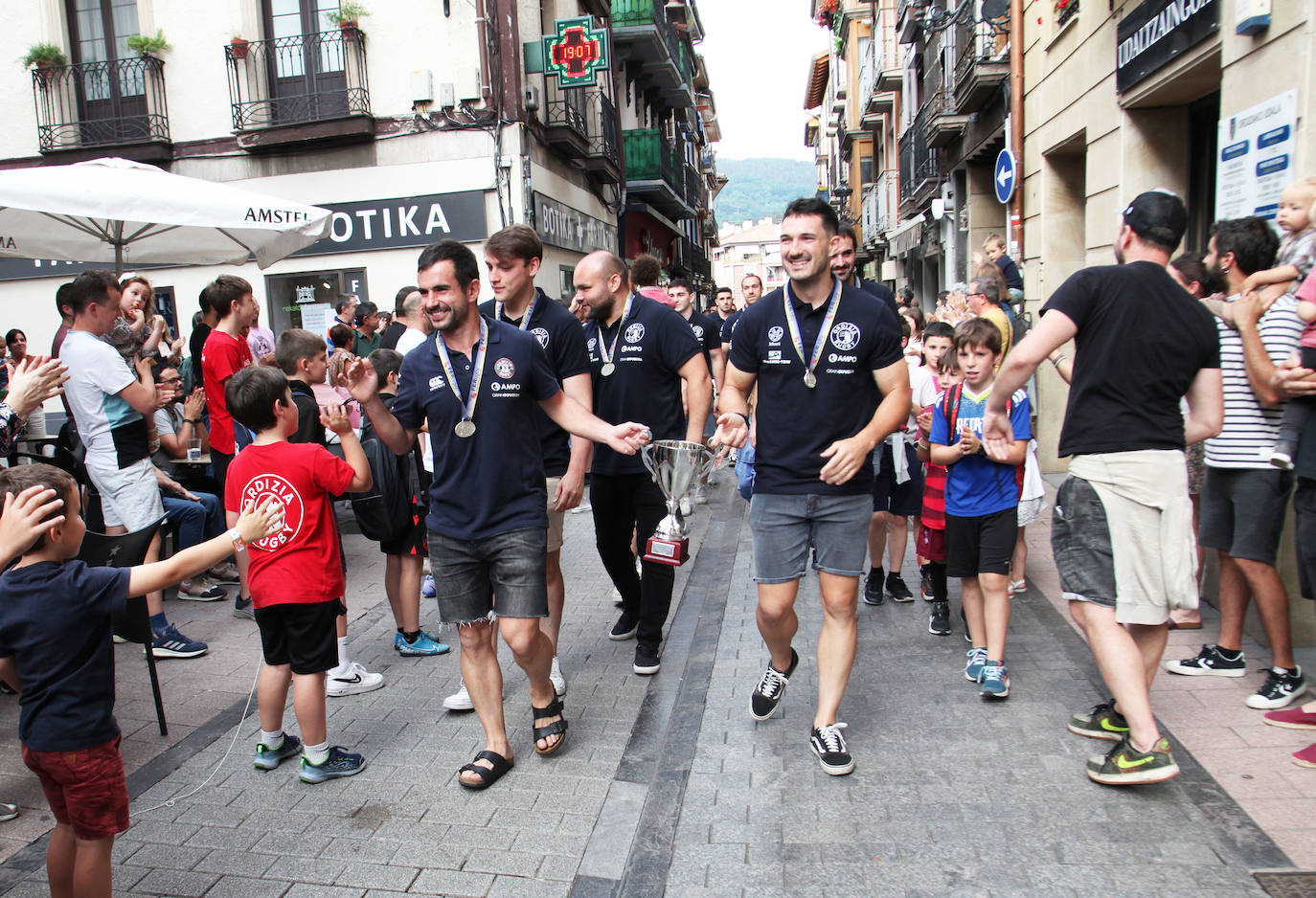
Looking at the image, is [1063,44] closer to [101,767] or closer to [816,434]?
[816,434]

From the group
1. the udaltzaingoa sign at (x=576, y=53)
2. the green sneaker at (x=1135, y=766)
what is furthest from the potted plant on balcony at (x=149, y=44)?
the green sneaker at (x=1135, y=766)

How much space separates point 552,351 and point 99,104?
46.3ft

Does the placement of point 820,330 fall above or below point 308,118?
below

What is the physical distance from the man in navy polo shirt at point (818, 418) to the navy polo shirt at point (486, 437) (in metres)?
0.81

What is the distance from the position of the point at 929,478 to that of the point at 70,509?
4.36m

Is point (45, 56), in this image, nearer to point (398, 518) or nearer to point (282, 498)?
point (398, 518)

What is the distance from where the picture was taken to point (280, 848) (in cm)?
342

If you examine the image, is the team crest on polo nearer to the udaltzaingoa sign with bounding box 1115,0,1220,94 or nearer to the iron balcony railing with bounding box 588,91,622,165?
the udaltzaingoa sign with bounding box 1115,0,1220,94

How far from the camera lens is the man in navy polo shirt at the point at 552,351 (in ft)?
A: 14.8

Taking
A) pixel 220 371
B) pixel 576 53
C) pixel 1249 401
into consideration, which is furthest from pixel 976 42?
pixel 220 371

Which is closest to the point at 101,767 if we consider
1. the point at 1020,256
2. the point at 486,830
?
the point at 486,830

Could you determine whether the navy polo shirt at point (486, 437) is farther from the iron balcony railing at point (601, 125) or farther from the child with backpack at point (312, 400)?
the iron balcony railing at point (601, 125)

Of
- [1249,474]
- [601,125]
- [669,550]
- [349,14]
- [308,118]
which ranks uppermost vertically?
[349,14]

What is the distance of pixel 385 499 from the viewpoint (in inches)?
201
